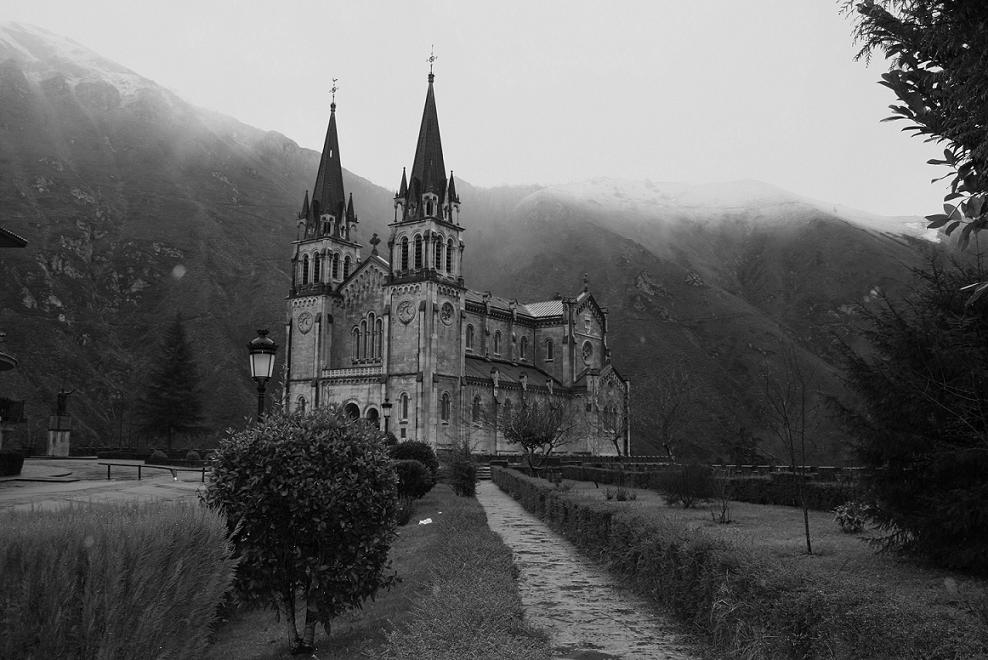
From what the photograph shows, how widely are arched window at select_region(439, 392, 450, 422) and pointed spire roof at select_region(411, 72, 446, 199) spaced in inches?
634

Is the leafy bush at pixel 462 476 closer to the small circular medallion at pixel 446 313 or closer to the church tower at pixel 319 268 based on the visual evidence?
the small circular medallion at pixel 446 313

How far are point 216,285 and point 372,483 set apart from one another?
117115mm

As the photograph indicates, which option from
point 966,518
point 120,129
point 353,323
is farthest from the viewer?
point 120,129

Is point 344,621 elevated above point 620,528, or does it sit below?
below

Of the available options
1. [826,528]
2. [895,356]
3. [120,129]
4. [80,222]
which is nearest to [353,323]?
[826,528]

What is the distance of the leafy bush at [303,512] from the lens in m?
9.01

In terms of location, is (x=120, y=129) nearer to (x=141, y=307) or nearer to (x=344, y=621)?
(x=141, y=307)

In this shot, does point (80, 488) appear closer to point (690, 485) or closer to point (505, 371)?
point (690, 485)

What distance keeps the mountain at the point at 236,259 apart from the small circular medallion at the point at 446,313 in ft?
80.5

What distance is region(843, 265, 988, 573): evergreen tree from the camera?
10984mm

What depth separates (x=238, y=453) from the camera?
9.27 m

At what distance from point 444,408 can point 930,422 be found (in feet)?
153

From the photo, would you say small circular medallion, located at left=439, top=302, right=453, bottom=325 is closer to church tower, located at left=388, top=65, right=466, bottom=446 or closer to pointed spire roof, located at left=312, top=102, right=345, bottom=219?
→ church tower, located at left=388, top=65, right=466, bottom=446

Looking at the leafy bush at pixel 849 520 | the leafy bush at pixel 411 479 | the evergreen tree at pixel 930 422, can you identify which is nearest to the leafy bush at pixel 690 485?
the leafy bush at pixel 849 520
